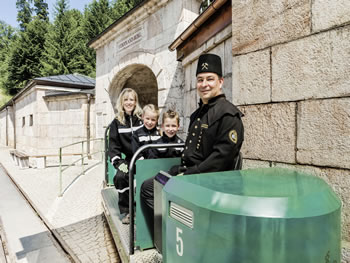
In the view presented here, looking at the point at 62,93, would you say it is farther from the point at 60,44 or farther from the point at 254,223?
the point at 60,44

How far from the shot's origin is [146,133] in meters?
3.03

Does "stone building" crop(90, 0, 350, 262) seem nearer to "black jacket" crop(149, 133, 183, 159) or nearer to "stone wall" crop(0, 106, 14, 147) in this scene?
"black jacket" crop(149, 133, 183, 159)

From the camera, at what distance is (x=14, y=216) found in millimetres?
4812

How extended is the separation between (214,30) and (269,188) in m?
2.90

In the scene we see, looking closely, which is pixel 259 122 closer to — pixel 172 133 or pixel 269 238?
pixel 172 133

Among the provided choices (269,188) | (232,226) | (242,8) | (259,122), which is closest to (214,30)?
(242,8)

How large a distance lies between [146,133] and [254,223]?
87.2 inches

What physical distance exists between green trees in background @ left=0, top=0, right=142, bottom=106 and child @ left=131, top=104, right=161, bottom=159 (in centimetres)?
2057

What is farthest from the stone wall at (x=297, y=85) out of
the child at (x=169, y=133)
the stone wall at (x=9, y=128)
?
the stone wall at (x=9, y=128)

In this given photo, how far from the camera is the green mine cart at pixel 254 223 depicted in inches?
37.0

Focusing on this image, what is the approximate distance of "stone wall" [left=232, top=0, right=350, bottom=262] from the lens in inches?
66.0

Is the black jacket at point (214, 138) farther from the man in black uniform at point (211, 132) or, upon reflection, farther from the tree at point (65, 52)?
the tree at point (65, 52)

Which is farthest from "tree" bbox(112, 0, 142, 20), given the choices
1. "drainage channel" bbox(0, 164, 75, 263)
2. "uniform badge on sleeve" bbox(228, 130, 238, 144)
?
"uniform badge on sleeve" bbox(228, 130, 238, 144)

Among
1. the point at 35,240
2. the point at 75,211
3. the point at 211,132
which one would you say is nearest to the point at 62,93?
the point at 75,211
